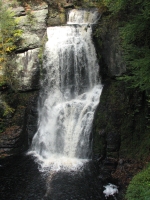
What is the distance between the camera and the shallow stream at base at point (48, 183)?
9.03m

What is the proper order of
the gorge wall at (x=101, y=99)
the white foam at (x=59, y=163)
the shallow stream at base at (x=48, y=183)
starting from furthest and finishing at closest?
the gorge wall at (x=101, y=99), the white foam at (x=59, y=163), the shallow stream at base at (x=48, y=183)

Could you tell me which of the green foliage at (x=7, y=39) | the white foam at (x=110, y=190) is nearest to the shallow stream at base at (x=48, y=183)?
the white foam at (x=110, y=190)

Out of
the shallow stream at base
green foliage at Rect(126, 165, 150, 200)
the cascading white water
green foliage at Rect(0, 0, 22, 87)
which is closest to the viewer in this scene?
green foliage at Rect(126, 165, 150, 200)

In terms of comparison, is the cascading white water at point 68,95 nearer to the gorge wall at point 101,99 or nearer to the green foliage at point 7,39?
the gorge wall at point 101,99

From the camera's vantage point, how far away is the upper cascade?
51.1ft

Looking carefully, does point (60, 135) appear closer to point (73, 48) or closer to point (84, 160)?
point (84, 160)

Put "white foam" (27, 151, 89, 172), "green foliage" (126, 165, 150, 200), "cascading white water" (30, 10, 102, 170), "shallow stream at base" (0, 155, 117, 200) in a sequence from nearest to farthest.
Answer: "green foliage" (126, 165, 150, 200), "shallow stream at base" (0, 155, 117, 200), "white foam" (27, 151, 89, 172), "cascading white water" (30, 10, 102, 170)

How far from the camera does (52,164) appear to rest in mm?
11203

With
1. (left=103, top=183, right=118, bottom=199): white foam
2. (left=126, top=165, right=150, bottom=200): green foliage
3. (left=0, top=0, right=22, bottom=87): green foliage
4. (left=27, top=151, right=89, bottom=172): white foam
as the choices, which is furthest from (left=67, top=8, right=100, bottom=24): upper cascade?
(left=126, top=165, right=150, bottom=200): green foliage

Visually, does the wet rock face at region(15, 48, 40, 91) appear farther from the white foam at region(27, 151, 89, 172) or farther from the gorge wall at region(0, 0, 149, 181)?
the white foam at region(27, 151, 89, 172)

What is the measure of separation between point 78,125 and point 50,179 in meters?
3.46

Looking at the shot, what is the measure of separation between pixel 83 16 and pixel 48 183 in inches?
470

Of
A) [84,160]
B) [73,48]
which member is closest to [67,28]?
[73,48]

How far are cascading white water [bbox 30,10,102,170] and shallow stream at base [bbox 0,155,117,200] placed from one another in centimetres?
103
